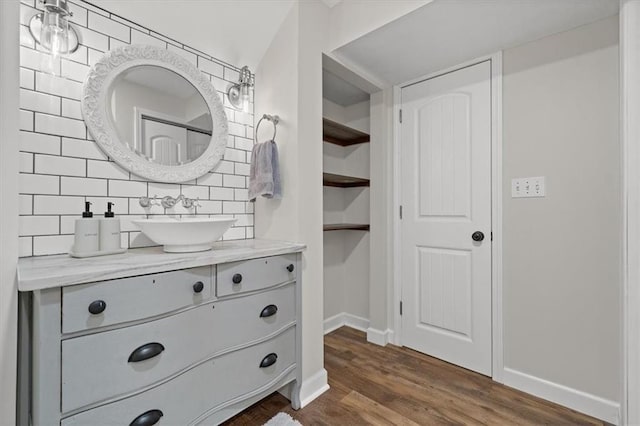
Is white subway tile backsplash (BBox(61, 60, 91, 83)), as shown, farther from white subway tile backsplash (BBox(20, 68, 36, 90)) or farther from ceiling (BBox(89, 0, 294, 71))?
ceiling (BBox(89, 0, 294, 71))

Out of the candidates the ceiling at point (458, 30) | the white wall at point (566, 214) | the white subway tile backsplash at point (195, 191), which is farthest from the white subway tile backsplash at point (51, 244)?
the white wall at point (566, 214)

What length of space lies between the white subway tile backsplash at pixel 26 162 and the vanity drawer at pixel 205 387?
3.18 feet

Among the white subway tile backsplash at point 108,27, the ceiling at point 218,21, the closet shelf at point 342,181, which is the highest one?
the ceiling at point 218,21

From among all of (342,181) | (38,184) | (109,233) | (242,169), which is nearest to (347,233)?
(342,181)

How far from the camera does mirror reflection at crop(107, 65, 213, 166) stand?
144 centimetres

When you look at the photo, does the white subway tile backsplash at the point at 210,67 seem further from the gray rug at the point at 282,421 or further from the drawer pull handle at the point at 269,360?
the gray rug at the point at 282,421

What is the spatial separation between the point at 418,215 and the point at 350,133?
93 centimetres

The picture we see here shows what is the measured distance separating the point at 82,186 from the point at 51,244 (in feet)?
0.91

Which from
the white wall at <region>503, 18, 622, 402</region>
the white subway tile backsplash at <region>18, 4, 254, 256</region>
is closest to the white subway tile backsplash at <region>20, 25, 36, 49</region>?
the white subway tile backsplash at <region>18, 4, 254, 256</region>

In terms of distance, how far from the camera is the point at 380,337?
7.96ft

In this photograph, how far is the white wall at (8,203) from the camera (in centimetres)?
92

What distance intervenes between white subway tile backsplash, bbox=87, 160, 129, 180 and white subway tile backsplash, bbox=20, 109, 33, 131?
0.21 meters

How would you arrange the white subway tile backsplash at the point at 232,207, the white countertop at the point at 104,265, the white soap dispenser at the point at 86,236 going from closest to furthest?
the white countertop at the point at 104,265, the white soap dispenser at the point at 86,236, the white subway tile backsplash at the point at 232,207

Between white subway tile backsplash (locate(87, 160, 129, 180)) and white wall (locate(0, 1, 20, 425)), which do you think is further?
white subway tile backsplash (locate(87, 160, 129, 180))
